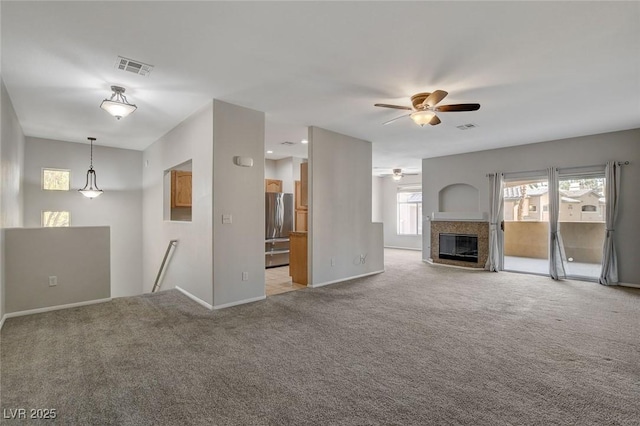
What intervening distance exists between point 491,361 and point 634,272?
523 cm

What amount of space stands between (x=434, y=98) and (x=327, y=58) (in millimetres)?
1356

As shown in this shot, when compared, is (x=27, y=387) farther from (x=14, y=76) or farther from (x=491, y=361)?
(x=491, y=361)

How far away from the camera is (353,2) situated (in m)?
2.31

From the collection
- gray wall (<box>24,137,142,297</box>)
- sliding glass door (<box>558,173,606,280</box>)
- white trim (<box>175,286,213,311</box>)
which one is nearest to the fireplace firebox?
sliding glass door (<box>558,173,606,280</box>)

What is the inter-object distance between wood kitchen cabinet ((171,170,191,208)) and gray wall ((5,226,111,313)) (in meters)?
2.12

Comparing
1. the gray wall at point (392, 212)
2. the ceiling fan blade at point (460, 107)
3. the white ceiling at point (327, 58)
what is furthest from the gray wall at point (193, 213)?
the gray wall at point (392, 212)

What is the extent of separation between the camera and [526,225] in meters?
7.42

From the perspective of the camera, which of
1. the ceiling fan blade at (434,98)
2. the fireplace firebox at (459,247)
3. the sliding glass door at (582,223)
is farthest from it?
the fireplace firebox at (459,247)

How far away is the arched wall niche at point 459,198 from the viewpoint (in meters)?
8.04

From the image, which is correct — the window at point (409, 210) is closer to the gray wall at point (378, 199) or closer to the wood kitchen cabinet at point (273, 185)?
the gray wall at point (378, 199)

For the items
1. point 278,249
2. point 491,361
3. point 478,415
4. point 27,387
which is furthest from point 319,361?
point 278,249

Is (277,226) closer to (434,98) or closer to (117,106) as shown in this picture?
(117,106)

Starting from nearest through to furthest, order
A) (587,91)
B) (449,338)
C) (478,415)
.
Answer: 1. (478,415)
2. (449,338)
3. (587,91)

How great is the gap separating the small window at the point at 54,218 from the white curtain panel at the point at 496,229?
979 cm
